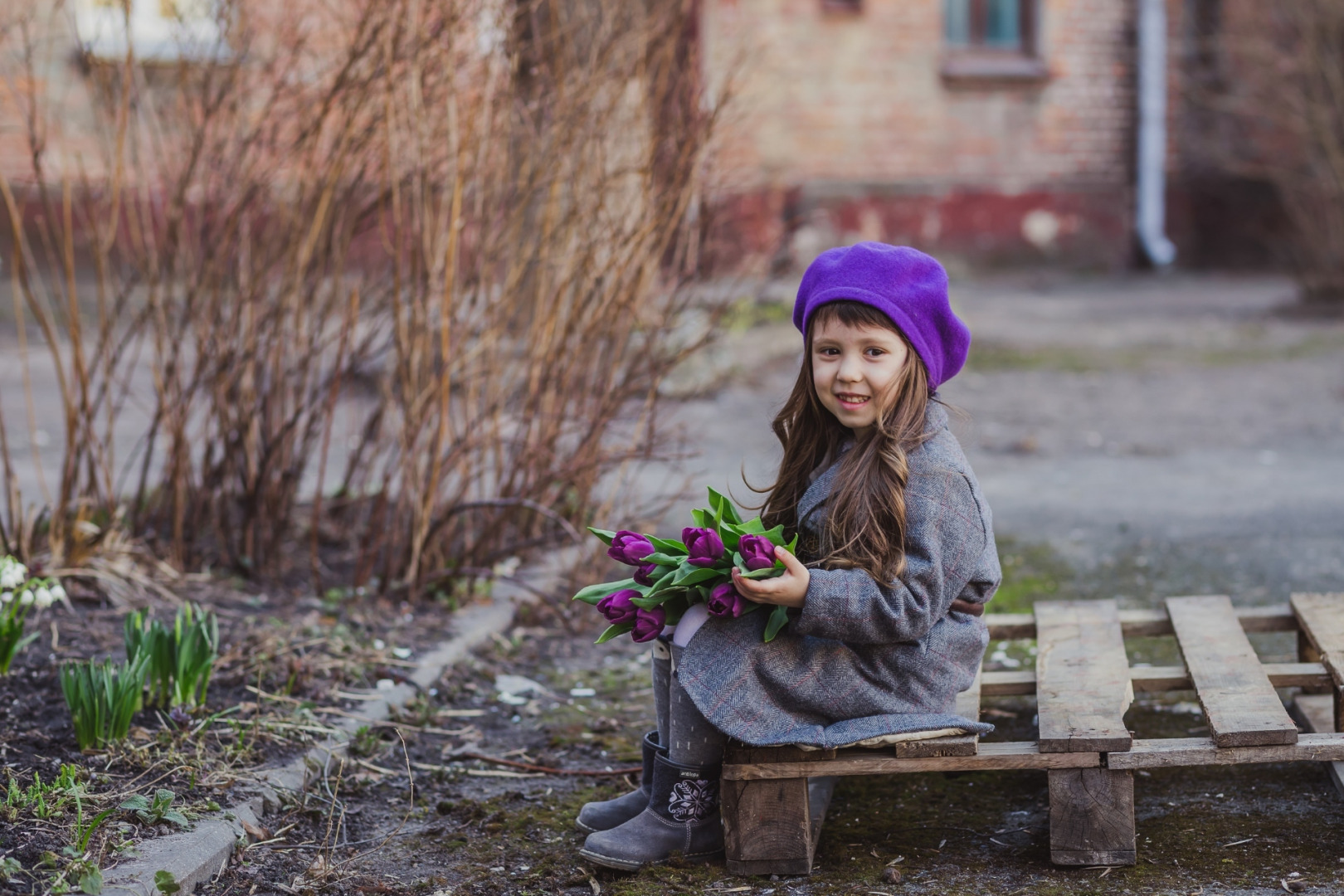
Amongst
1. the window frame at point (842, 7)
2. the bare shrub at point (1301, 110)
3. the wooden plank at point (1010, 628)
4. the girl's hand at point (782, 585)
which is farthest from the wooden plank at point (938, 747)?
the window frame at point (842, 7)

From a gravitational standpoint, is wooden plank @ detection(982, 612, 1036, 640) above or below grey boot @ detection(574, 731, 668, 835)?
above

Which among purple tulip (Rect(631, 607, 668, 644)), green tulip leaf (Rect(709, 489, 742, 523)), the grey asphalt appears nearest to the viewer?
purple tulip (Rect(631, 607, 668, 644))

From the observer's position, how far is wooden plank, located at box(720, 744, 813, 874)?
2.48 m

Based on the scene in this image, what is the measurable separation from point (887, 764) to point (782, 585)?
1.35 ft

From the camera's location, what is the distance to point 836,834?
2719 millimetres

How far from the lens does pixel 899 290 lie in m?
2.45

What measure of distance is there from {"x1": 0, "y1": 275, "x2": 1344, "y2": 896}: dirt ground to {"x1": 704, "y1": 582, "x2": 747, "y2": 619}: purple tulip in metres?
0.51

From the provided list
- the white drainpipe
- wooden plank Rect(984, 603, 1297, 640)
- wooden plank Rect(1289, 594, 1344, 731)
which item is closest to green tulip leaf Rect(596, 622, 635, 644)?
wooden plank Rect(984, 603, 1297, 640)

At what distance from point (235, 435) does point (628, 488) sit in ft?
3.85

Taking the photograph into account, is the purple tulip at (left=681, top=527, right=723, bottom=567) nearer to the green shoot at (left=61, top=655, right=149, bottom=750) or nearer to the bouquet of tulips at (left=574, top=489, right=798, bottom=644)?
the bouquet of tulips at (left=574, top=489, right=798, bottom=644)

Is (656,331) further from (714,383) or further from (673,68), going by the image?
(714,383)

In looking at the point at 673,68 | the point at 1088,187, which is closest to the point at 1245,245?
the point at 1088,187

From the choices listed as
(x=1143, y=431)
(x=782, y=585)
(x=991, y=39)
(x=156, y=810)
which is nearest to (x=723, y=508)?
(x=782, y=585)

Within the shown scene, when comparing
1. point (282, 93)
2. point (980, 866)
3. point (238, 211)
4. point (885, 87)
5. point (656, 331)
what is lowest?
point (980, 866)
